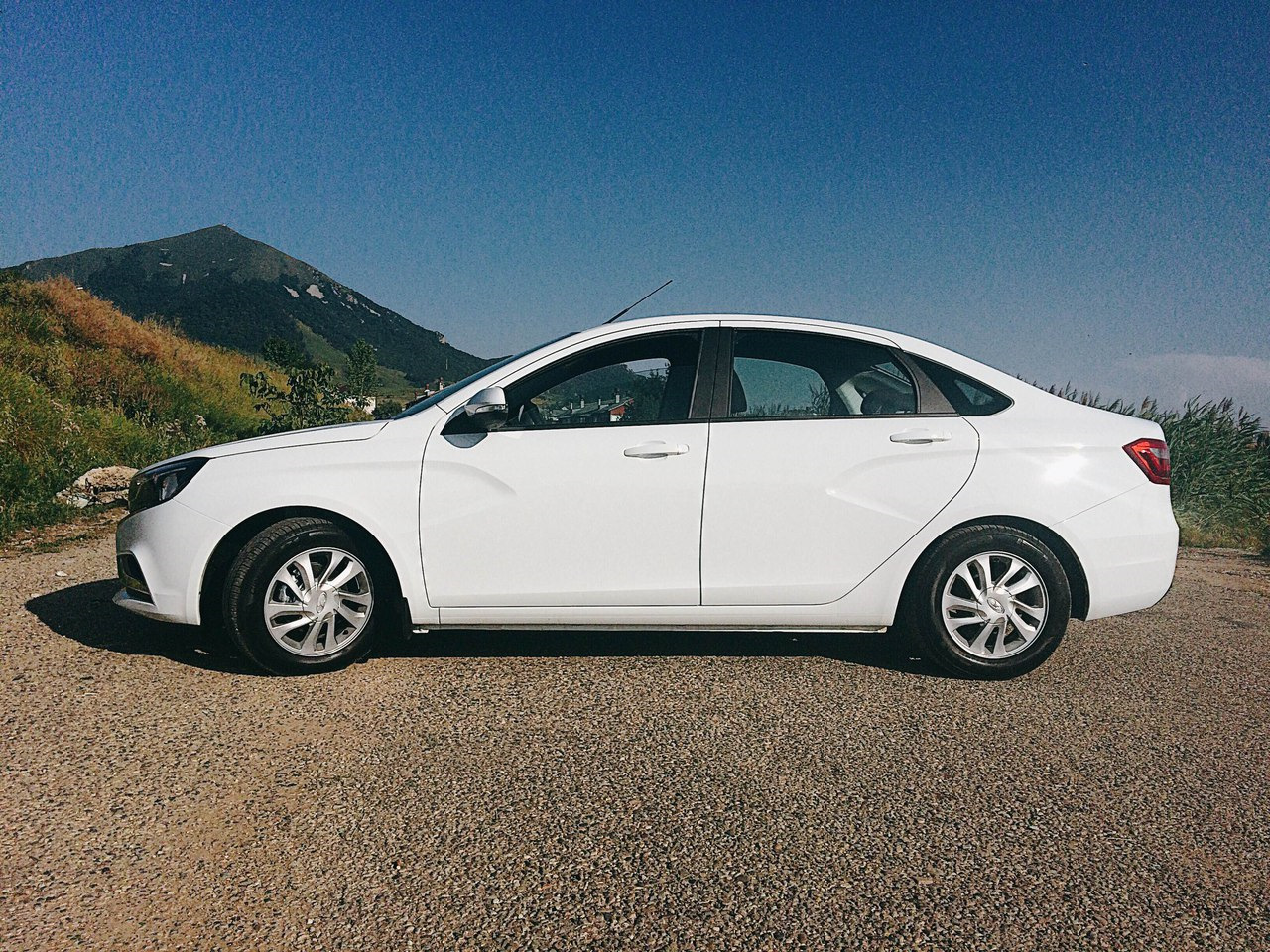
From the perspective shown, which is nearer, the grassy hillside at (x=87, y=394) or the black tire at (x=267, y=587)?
the black tire at (x=267, y=587)

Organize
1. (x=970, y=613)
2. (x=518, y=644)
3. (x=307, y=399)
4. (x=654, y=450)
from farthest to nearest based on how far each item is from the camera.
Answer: (x=307, y=399) → (x=518, y=644) → (x=970, y=613) → (x=654, y=450)

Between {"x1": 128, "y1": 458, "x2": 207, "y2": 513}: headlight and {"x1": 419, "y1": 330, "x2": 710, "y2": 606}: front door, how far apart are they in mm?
1120

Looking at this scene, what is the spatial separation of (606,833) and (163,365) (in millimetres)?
15692

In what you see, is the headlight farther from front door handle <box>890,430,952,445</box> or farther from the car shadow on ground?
front door handle <box>890,430,952,445</box>

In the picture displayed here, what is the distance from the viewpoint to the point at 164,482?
12.9 feet

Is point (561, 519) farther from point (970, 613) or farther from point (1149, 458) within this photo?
point (1149, 458)

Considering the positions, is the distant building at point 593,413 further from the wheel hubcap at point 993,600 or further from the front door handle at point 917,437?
the wheel hubcap at point 993,600

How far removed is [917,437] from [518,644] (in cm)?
235

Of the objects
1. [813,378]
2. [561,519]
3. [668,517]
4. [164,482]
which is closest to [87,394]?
[164,482]

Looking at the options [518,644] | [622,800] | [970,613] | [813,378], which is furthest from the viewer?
[518,644]

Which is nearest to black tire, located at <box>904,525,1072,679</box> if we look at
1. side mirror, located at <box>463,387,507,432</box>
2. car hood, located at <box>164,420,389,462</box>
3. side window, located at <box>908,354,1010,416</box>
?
side window, located at <box>908,354,1010,416</box>

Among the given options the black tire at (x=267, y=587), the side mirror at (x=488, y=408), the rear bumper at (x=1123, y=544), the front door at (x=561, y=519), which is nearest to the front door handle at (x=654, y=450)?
the front door at (x=561, y=519)

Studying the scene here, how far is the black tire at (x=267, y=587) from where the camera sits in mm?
3736

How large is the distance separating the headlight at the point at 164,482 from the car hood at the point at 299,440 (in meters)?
0.05
